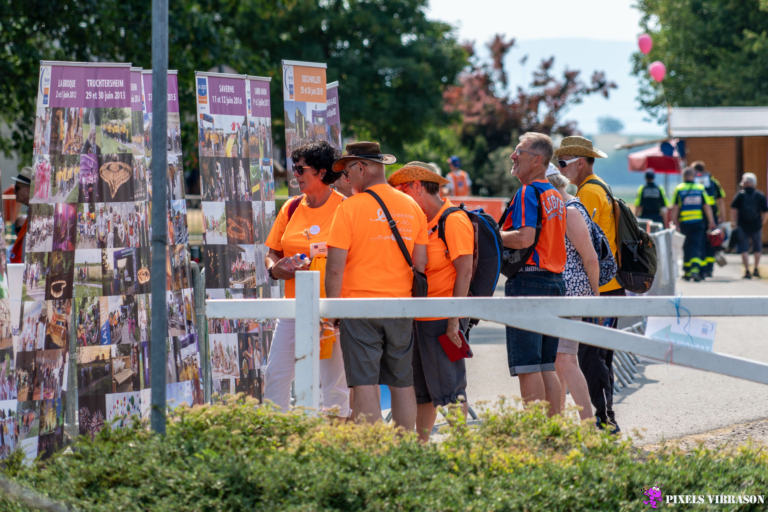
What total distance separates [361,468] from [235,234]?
9.35 feet

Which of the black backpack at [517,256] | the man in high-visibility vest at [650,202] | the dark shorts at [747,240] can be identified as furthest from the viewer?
the dark shorts at [747,240]

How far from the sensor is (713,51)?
113 feet

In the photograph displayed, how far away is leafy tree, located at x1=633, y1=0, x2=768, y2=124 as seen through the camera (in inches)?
1265

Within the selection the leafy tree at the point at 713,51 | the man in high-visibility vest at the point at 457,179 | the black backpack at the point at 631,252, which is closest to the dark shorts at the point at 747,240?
the man in high-visibility vest at the point at 457,179

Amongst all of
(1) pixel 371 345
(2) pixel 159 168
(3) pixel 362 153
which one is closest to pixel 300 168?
(3) pixel 362 153

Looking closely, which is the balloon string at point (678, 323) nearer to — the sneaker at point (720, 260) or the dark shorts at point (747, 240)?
the dark shorts at point (747, 240)

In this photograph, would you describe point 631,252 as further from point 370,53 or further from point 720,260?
point 370,53

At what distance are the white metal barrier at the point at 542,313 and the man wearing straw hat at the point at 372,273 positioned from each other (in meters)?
0.54

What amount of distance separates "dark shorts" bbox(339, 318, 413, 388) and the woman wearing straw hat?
9.7 inches

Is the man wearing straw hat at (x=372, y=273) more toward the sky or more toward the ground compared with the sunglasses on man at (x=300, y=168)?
more toward the ground

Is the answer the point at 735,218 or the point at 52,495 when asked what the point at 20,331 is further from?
the point at 735,218

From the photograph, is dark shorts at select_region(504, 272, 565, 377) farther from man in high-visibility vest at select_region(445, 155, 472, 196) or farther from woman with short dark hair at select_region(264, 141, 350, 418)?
man in high-visibility vest at select_region(445, 155, 472, 196)

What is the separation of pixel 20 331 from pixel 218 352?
1345mm

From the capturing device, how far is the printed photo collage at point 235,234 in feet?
18.0
